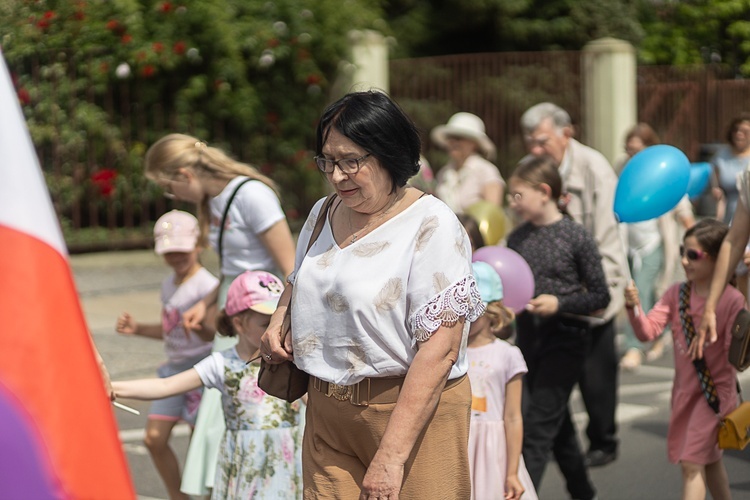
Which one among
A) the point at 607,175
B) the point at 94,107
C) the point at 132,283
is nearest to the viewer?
the point at 607,175

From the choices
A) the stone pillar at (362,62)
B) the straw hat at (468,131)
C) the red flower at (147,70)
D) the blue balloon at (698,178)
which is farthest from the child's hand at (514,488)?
the stone pillar at (362,62)

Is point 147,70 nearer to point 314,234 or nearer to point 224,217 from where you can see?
point 224,217

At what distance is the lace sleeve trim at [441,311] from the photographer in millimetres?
3340

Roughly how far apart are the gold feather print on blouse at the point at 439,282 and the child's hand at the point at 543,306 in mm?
2258

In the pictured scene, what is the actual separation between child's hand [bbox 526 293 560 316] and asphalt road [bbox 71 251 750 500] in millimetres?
1264

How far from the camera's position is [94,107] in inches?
578

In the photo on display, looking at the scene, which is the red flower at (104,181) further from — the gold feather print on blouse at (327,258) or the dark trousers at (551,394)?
the gold feather print on blouse at (327,258)

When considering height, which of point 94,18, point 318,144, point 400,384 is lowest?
point 94,18

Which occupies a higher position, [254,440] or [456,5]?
[254,440]

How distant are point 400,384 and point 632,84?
14.6 m

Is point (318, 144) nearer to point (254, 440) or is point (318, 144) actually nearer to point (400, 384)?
point (400, 384)

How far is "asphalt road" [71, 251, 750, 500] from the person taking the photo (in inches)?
258

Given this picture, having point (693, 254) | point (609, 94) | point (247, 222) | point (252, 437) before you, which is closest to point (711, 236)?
A: point (693, 254)

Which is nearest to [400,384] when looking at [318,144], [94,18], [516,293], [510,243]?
[318,144]
